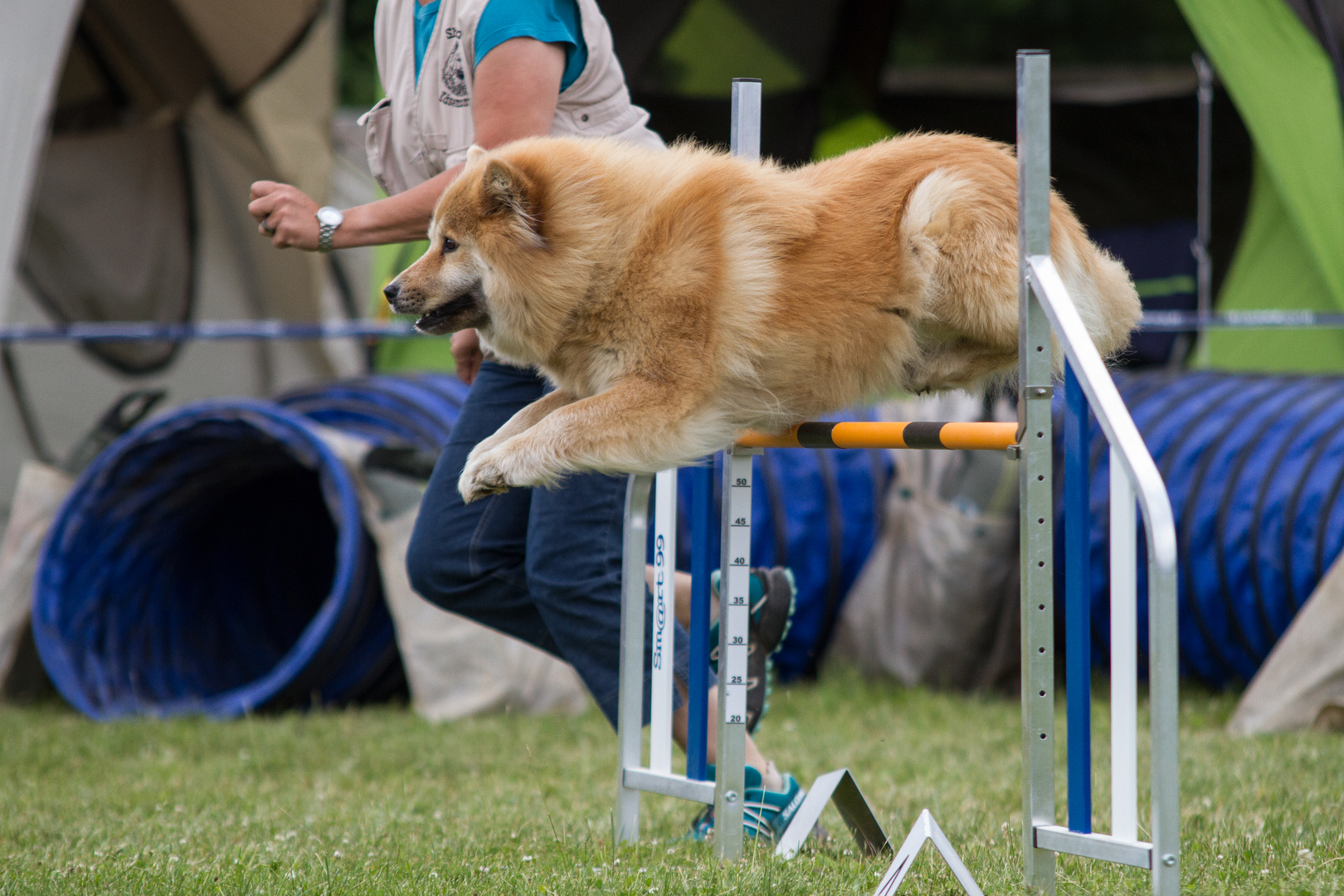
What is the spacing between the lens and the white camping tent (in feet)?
21.8

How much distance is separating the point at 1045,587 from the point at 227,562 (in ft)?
14.5

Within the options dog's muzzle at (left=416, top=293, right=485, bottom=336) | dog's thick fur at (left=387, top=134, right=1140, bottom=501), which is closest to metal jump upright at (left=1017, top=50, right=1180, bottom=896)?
dog's thick fur at (left=387, top=134, right=1140, bottom=501)

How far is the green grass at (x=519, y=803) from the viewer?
88.7 inches

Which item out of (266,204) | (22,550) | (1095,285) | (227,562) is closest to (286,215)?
(266,204)

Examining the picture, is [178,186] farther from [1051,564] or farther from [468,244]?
[1051,564]

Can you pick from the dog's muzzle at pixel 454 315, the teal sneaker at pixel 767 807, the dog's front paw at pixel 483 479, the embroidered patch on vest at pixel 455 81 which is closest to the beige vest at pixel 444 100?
the embroidered patch on vest at pixel 455 81

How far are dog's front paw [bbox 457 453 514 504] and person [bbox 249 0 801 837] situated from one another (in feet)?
1.26

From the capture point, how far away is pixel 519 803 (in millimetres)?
3252

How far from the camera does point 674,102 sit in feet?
26.2

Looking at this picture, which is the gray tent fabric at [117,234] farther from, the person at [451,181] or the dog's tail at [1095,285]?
the dog's tail at [1095,285]

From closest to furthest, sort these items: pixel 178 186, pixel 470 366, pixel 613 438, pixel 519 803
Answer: pixel 613 438 → pixel 470 366 → pixel 519 803 → pixel 178 186

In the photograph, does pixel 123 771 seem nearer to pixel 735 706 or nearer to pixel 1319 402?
pixel 735 706

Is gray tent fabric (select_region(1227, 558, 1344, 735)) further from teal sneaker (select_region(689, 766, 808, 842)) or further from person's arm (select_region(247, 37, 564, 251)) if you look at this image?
person's arm (select_region(247, 37, 564, 251))

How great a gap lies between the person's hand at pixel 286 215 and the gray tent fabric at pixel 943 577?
10.1ft
